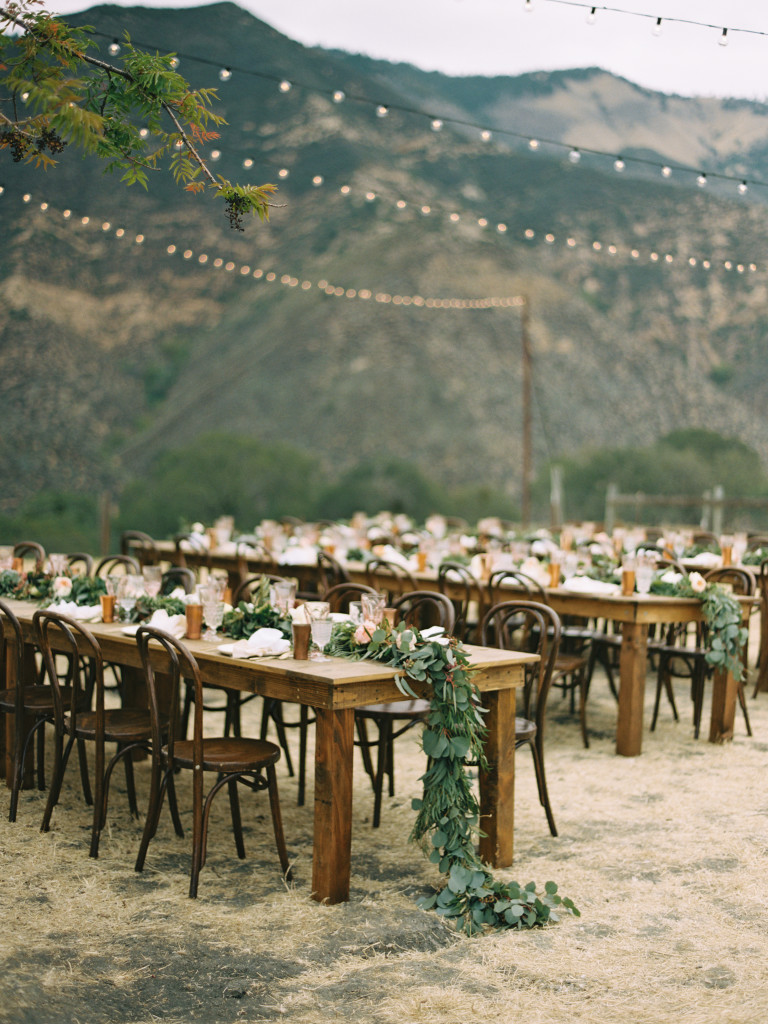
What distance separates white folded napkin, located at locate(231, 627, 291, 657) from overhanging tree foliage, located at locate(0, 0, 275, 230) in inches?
51.5

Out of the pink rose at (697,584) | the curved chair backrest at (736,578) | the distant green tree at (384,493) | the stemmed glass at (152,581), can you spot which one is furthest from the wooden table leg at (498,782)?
the distant green tree at (384,493)

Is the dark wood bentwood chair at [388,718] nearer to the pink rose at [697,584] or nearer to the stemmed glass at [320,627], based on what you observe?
the stemmed glass at [320,627]

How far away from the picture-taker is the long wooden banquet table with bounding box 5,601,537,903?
309 cm

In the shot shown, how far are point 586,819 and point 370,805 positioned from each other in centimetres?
88

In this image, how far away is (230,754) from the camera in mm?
3320

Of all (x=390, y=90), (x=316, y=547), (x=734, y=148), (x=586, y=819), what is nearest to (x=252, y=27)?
Answer: (x=390, y=90)

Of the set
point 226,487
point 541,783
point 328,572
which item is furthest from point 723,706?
point 226,487

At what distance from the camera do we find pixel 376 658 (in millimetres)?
3299

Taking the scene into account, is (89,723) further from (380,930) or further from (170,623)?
(380,930)

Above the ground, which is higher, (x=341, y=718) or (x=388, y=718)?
(x=341, y=718)

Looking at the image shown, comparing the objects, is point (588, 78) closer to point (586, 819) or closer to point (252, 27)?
point (252, 27)

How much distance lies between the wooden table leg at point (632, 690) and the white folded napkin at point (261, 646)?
2.31 metres

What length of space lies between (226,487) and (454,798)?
99.4ft

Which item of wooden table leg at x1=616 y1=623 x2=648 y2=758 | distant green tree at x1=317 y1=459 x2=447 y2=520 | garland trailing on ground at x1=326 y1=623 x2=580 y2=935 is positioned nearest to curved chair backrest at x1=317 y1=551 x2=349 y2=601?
wooden table leg at x1=616 y1=623 x2=648 y2=758
